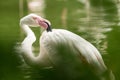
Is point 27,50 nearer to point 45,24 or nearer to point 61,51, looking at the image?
point 45,24

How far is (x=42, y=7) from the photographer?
36.5 ft

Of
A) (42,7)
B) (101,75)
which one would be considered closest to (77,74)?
(101,75)

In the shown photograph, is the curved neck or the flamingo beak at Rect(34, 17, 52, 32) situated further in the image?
the flamingo beak at Rect(34, 17, 52, 32)

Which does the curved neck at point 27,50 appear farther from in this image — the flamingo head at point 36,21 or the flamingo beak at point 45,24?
the flamingo beak at point 45,24

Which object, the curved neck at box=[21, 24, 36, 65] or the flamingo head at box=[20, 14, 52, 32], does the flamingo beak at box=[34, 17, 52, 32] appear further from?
the curved neck at box=[21, 24, 36, 65]

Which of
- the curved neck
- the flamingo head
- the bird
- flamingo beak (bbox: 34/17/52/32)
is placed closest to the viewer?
the bird

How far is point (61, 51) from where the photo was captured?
697 mm

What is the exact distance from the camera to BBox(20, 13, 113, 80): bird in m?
0.71

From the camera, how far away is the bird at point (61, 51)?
0.71 m

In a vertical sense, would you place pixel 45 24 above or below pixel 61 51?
below

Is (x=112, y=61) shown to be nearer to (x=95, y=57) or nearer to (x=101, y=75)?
(x=101, y=75)

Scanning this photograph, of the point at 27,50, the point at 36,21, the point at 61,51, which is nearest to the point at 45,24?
the point at 36,21

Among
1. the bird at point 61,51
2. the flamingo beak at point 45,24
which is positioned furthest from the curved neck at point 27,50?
the flamingo beak at point 45,24

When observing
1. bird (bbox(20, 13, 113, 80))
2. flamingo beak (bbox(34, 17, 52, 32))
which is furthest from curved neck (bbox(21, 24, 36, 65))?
flamingo beak (bbox(34, 17, 52, 32))
